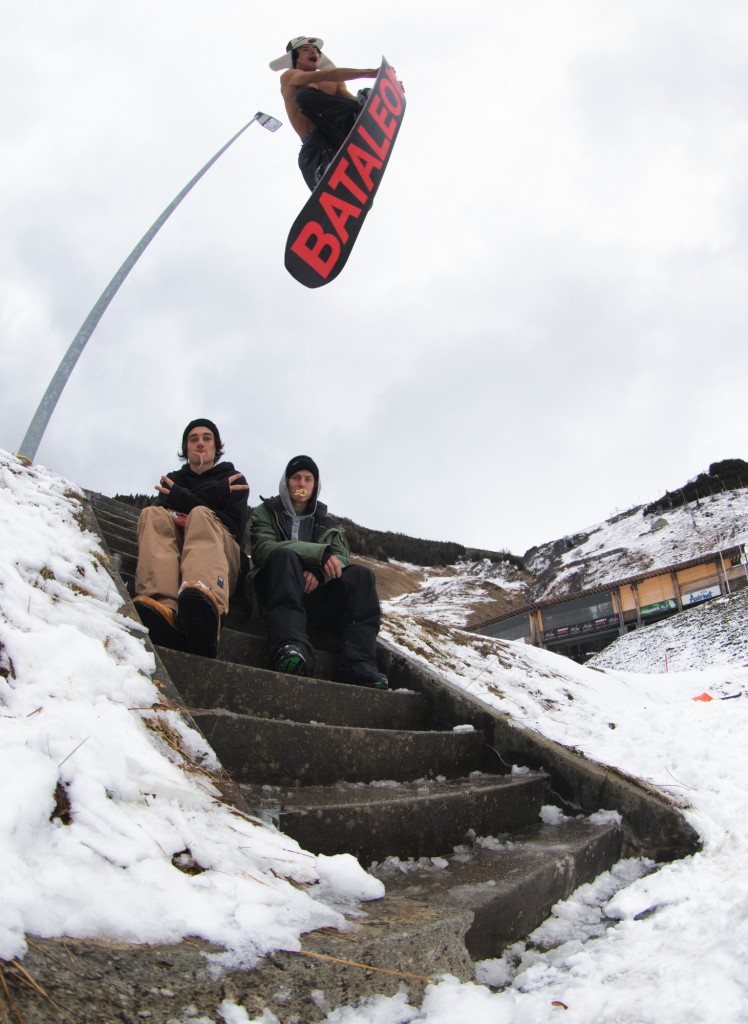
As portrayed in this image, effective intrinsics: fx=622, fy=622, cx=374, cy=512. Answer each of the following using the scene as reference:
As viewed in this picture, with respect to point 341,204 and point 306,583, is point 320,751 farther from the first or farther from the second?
point 341,204

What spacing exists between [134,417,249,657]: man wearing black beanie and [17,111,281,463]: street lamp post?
140cm

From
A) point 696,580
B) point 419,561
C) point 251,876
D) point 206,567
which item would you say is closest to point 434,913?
point 251,876

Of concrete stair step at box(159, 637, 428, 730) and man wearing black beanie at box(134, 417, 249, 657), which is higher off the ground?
man wearing black beanie at box(134, 417, 249, 657)

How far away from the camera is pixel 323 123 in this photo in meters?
5.18

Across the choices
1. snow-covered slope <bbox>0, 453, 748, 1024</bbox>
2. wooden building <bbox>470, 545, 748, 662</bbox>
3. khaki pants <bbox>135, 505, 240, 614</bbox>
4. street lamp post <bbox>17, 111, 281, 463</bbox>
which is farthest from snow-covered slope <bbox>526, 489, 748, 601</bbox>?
snow-covered slope <bbox>0, 453, 748, 1024</bbox>

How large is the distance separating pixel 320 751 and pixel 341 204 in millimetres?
4036

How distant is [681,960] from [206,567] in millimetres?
2173

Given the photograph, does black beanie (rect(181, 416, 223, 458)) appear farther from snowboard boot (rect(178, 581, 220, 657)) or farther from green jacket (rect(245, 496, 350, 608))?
snowboard boot (rect(178, 581, 220, 657))

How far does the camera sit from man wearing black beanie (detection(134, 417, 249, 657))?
2.65 m

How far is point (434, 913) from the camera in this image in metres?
1.51

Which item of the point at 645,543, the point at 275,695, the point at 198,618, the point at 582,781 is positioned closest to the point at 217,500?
the point at 198,618

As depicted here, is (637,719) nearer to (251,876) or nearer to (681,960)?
(681,960)

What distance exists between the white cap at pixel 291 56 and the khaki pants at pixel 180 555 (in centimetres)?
416

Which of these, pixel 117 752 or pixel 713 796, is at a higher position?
pixel 117 752
